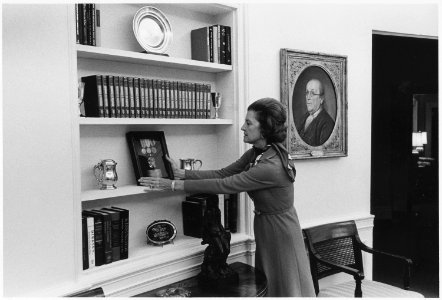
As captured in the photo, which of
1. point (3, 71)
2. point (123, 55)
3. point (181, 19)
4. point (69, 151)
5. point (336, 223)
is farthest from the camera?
point (336, 223)

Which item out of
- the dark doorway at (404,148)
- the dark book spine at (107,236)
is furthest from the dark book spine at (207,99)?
the dark doorway at (404,148)

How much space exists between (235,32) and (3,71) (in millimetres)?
1611

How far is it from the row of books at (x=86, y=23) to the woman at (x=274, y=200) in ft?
2.76

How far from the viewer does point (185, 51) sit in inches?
129

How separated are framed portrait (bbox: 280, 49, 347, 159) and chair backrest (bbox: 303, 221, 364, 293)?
549 mm

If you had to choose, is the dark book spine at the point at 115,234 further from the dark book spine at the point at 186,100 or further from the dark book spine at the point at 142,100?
the dark book spine at the point at 186,100

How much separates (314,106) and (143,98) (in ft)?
4.79

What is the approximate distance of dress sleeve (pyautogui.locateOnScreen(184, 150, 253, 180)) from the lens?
302 centimetres

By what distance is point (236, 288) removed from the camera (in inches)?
107

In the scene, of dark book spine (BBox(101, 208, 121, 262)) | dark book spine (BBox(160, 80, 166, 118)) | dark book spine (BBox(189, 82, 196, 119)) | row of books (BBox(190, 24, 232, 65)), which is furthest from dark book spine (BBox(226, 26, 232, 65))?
dark book spine (BBox(101, 208, 121, 262))

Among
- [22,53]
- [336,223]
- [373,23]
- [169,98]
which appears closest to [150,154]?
[169,98]

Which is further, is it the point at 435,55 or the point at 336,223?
the point at 435,55

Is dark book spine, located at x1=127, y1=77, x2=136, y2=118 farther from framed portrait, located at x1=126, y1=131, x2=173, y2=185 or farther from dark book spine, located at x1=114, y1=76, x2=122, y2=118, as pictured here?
framed portrait, located at x1=126, y1=131, x2=173, y2=185

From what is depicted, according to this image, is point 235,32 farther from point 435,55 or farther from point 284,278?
point 435,55
